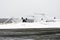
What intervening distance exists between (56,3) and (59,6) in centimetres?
8

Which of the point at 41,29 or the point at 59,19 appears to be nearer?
the point at 41,29

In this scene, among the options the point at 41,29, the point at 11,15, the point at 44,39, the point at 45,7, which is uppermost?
the point at 45,7

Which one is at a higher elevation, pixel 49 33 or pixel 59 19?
pixel 59 19

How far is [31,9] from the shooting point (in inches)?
46.4

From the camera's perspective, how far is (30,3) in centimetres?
118

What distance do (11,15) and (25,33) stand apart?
1.74 ft

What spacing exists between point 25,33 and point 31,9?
0.52 m

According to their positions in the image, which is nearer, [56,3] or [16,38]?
[16,38]

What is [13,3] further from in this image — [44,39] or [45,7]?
[44,39]

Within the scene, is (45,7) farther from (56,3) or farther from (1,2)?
(1,2)

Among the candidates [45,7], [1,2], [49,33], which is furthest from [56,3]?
[1,2]

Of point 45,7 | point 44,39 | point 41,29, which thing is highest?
point 45,7

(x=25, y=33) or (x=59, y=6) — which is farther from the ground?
(x=59, y=6)

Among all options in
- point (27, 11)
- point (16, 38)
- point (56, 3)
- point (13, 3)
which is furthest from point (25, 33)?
point (56, 3)
